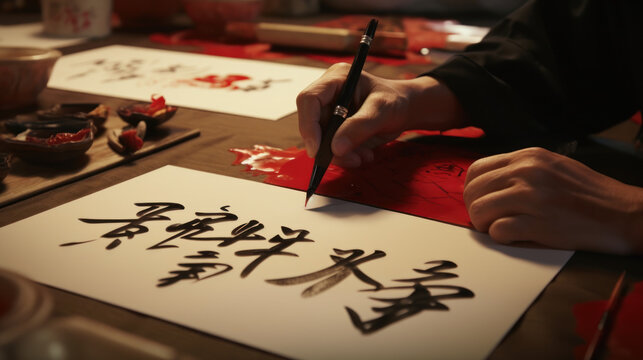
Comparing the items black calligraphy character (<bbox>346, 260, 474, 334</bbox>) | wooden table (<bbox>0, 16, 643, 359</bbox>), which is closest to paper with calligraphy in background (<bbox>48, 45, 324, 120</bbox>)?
wooden table (<bbox>0, 16, 643, 359</bbox>)

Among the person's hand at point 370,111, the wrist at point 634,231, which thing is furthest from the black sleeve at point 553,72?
the wrist at point 634,231

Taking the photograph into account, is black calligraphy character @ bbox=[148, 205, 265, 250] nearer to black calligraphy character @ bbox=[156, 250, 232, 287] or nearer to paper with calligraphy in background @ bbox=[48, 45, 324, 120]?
black calligraphy character @ bbox=[156, 250, 232, 287]

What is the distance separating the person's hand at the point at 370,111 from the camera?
680 mm

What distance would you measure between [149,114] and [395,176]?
34cm

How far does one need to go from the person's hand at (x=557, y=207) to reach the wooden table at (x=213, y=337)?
19mm

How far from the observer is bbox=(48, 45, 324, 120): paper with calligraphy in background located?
38.8 inches

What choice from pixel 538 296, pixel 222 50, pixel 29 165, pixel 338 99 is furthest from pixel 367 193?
pixel 222 50

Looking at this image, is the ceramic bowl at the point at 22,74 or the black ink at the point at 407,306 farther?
the ceramic bowl at the point at 22,74

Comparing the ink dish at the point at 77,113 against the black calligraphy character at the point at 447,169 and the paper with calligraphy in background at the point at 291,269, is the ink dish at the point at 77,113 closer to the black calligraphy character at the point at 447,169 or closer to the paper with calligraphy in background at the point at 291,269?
the paper with calligraphy in background at the point at 291,269

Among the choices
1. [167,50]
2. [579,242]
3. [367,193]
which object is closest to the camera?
[579,242]

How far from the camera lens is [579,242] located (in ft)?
1.70

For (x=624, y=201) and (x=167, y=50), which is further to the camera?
(x=167, y=50)

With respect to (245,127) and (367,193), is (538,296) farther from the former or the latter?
(245,127)

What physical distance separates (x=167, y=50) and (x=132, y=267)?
105 centimetres
